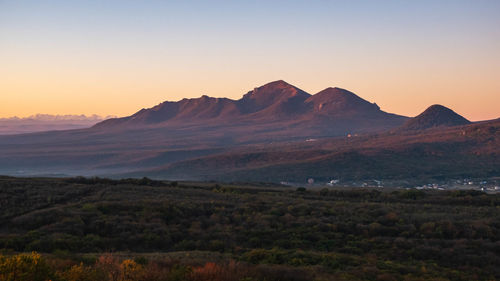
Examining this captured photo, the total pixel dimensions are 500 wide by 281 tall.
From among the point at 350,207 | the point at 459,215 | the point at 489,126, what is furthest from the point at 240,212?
the point at 489,126

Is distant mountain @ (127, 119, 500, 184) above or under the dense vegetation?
under

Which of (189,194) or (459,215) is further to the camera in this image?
(189,194)

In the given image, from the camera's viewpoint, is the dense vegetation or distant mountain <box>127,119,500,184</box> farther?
distant mountain <box>127,119,500,184</box>

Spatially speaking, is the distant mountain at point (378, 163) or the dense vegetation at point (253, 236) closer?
the dense vegetation at point (253, 236)

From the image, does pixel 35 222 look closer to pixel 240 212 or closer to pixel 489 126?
pixel 240 212

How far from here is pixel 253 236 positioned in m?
22.5

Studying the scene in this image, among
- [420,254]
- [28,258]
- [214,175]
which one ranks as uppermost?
[28,258]

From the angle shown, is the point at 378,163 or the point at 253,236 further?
the point at 378,163

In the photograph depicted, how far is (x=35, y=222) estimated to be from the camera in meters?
22.8

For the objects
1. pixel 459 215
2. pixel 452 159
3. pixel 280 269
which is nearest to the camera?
pixel 280 269

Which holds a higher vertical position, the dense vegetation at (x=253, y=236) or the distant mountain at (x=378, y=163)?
the dense vegetation at (x=253, y=236)

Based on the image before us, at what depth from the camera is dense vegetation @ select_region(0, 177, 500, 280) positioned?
15.6m

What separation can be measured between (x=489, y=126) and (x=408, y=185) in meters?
66.0

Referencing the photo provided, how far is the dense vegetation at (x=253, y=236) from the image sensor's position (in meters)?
15.6
